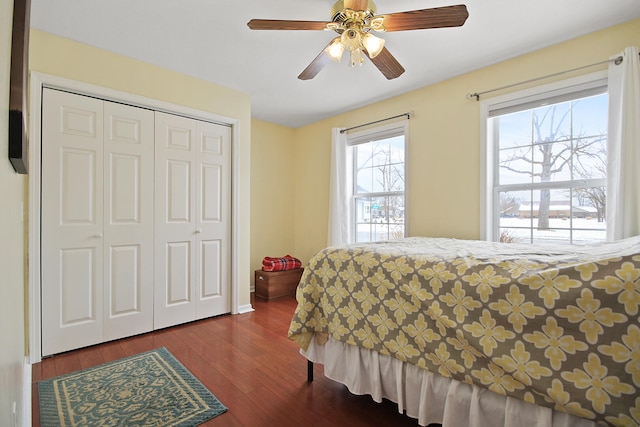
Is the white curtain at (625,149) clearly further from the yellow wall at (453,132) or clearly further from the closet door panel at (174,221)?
the closet door panel at (174,221)

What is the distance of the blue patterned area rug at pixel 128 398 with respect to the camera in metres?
1.57

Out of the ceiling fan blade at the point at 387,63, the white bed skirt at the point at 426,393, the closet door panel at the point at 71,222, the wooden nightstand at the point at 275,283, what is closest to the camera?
the white bed skirt at the point at 426,393

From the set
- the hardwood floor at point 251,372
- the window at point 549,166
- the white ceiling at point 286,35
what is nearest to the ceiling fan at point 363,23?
the white ceiling at point 286,35

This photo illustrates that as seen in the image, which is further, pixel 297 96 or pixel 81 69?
pixel 297 96

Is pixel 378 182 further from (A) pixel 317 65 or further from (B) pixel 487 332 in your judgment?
(B) pixel 487 332

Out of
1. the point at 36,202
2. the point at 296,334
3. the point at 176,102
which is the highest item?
the point at 176,102

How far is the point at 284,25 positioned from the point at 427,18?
817mm

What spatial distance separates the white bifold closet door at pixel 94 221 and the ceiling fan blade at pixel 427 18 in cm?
228

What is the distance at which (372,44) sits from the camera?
1.85 m

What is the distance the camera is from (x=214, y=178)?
318cm

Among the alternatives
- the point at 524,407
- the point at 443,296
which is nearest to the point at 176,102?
the point at 443,296

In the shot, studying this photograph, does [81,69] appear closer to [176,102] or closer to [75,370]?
[176,102]

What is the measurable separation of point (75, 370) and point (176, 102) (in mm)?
2358

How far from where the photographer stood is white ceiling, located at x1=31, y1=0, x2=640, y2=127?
6.55 ft
